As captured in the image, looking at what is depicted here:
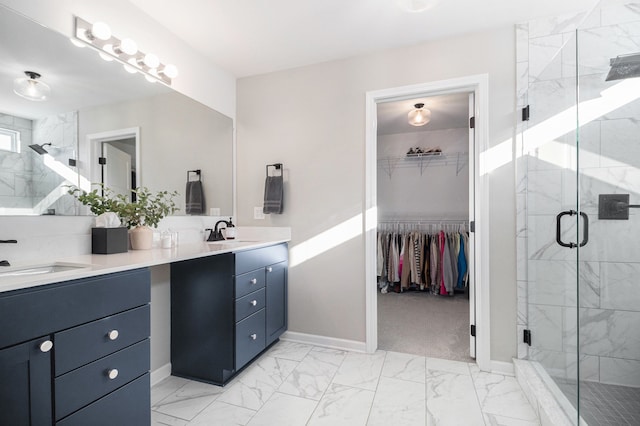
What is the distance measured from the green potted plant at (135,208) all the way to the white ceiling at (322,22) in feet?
3.93

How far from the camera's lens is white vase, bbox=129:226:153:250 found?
5.82ft

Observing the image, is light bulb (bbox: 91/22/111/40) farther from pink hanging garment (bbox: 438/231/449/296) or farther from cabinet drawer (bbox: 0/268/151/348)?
pink hanging garment (bbox: 438/231/449/296)

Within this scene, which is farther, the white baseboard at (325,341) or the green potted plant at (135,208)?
the white baseboard at (325,341)

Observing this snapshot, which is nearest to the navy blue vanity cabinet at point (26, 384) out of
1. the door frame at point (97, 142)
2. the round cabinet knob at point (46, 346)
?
the round cabinet knob at point (46, 346)

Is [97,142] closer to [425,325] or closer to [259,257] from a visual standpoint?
[259,257]

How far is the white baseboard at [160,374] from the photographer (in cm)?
190

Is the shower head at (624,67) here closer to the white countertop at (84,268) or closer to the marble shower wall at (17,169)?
the white countertop at (84,268)

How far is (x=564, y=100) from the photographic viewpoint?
1687 millimetres

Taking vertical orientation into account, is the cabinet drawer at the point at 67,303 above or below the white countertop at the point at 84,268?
below

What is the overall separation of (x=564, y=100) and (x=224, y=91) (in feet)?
8.26

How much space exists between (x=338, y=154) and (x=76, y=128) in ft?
5.59

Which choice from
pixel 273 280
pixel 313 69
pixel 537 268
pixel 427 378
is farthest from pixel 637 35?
pixel 273 280

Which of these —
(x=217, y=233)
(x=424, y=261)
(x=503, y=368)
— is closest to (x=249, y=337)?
(x=217, y=233)

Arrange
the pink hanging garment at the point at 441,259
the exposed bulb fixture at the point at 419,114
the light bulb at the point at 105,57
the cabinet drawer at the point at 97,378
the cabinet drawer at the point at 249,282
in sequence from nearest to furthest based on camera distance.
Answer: the cabinet drawer at the point at 97,378
the light bulb at the point at 105,57
the cabinet drawer at the point at 249,282
the exposed bulb fixture at the point at 419,114
the pink hanging garment at the point at 441,259
